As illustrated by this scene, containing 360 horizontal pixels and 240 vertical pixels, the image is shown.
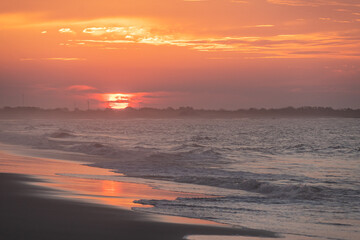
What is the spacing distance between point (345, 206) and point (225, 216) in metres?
3.58

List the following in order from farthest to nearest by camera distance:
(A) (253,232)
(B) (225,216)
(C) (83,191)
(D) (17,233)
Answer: (C) (83,191)
(B) (225,216)
(A) (253,232)
(D) (17,233)

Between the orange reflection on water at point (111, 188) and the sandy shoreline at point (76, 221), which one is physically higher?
the sandy shoreline at point (76, 221)

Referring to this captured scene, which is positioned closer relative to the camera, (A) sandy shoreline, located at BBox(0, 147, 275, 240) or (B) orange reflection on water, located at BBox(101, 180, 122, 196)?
(A) sandy shoreline, located at BBox(0, 147, 275, 240)

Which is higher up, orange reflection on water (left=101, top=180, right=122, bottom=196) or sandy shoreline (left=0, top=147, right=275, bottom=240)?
sandy shoreline (left=0, top=147, right=275, bottom=240)

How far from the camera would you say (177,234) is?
784 cm

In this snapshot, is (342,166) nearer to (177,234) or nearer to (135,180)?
(135,180)

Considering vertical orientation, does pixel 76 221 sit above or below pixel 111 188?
above

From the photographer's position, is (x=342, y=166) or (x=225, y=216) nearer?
(x=225, y=216)

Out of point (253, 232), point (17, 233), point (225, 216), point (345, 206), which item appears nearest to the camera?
point (17, 233)

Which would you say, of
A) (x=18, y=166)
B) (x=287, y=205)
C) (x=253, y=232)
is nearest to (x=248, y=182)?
(x=287, y=205)

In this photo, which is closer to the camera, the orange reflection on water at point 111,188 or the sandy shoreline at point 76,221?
the sandy shoreline at point 76,221

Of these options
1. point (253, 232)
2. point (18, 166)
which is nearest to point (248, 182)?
point (253, 232)

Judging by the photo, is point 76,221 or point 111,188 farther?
point 111,188

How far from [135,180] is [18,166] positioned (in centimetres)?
567
